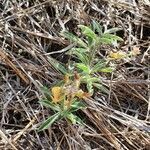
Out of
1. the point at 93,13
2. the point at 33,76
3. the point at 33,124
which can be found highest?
the point at 93,13

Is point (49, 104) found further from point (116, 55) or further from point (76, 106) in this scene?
point (116, 55)

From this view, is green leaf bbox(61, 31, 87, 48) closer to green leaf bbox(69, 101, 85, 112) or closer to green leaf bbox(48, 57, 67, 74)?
green leaf bbox(48, 57, 67, 74)

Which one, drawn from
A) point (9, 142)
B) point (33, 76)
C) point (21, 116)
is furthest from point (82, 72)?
point (9, 142)

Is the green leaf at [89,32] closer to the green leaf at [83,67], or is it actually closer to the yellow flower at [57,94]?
the green leaf at [83,67]

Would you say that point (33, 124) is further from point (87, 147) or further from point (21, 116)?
point (87, 147)

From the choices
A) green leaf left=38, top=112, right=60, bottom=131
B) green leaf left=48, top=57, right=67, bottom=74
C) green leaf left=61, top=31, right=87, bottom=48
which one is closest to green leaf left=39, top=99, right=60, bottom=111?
green leaf left=38, top=112, right=60, bottom=131

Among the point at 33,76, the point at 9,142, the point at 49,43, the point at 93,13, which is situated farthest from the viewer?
the point at 93,13

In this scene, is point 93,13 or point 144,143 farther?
point 93,13
